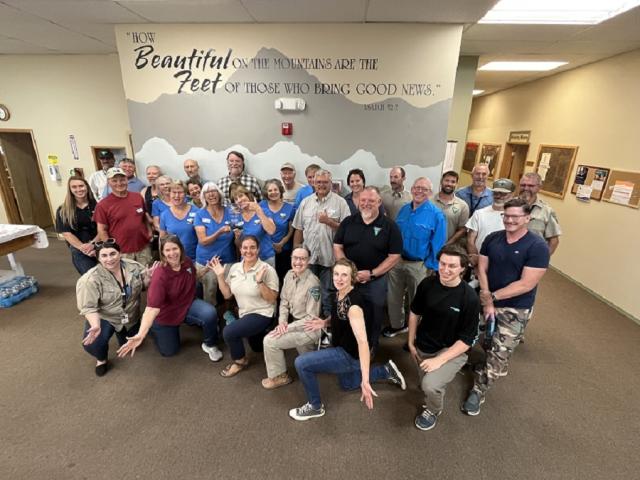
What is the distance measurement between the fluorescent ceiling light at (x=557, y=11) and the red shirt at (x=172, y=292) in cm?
382

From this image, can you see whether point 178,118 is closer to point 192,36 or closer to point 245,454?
point 192,36

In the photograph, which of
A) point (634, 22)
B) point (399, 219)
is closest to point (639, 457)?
point (399, 219)

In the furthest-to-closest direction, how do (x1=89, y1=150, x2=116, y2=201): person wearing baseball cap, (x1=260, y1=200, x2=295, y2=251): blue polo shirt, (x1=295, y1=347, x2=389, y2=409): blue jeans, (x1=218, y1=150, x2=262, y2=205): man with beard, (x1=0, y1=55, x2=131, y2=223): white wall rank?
(x1=0, y1=55, x2=131, y2=223): white wall → (x1=89, y1=150, x2=116, y2=201): person wearing baseball cap → (x1=218, y1=150, x2=262, y2=205): man with beard → (x1=260, y1=200, x2=295, y2=251): blue polo shirt → (x1=295, y1=347, x2=389, y2=409): blue jeans

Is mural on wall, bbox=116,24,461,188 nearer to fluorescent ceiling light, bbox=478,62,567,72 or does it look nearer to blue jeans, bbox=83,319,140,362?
blue jeans, bbox=83,319,140,362

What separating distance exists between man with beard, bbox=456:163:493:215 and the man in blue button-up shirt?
79 centimetres

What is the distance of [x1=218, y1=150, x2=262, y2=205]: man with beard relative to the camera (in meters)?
3.71

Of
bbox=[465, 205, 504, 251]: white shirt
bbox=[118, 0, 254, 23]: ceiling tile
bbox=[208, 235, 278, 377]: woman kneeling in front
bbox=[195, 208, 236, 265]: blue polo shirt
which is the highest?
bbox=[118, 0, 254, 23]: ceiling tile

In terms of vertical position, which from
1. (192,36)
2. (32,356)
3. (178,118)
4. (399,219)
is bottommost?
(32,356)

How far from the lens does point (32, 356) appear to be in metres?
2.80

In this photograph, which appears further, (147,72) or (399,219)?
(147,72)

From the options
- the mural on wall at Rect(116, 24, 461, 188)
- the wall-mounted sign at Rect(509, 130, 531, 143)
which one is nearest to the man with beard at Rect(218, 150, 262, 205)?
the mural on wall at Rect(116, 24, 461, 188)

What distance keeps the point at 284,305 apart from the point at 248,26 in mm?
3156

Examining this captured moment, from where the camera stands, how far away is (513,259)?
211 cm

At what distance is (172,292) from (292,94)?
8.62 ft
